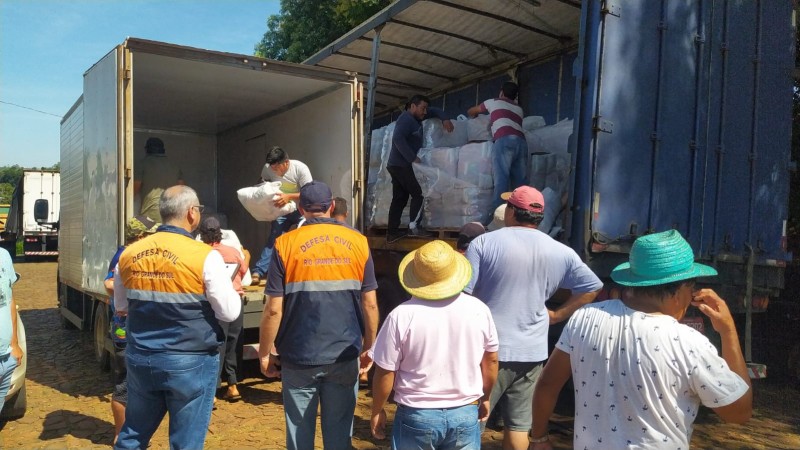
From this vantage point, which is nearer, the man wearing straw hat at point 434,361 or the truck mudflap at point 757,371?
the man wearing straw hat at point 434,361

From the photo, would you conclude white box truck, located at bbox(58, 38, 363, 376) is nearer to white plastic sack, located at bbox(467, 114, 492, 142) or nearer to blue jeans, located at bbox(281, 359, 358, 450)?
white plastic sack, located at bbox(467, 114, 492, 142)

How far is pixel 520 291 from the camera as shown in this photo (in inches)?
124

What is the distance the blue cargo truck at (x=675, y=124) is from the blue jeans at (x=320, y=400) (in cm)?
195

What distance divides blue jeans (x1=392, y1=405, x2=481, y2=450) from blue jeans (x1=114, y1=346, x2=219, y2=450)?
3.57 feet

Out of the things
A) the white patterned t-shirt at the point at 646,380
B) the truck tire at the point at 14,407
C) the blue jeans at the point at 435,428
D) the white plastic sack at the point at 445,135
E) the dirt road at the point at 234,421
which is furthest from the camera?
the white plastic sack at the point at 445,135

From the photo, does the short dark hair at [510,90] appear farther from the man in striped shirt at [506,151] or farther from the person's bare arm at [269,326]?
the person's bare arm at [269,326]

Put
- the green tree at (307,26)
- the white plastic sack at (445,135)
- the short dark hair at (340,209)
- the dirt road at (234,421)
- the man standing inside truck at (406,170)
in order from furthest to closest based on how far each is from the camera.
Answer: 1. the green tree at (307,26)
2. the white plastic sack at (445,135)
3. the man standing inside truck at (406,170)
4. the short dark hair at (340,209)
5. the dirt road at (234,421)

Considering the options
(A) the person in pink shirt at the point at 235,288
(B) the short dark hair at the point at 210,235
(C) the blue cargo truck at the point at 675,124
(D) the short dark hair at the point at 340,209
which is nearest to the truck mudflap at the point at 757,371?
(C) the blue cargo truck at the point at 675,124

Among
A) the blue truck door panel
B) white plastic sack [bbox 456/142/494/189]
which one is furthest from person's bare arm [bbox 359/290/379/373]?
white plastic sack [bbox 456/142/494/189]

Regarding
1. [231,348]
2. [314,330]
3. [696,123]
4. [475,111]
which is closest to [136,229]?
[231,348]

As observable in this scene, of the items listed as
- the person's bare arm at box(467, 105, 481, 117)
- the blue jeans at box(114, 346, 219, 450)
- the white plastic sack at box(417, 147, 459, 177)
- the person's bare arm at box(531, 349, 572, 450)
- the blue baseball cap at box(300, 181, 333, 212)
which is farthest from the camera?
A: the person's bare arm at box(467, 105, 481, 117)

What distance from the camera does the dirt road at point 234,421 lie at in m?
4.26

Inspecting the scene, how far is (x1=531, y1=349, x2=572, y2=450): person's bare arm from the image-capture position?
212cm

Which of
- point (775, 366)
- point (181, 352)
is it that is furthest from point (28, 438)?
point (775, 366)
